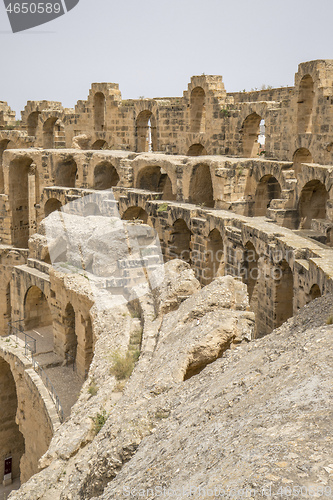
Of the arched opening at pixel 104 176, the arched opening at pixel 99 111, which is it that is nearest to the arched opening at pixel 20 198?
the arched opening at pixel 99 111

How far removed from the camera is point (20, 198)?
90.3 ft

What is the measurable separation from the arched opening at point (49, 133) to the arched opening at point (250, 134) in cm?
1131

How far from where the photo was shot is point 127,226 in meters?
15.2

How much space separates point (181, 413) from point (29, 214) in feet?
75.0

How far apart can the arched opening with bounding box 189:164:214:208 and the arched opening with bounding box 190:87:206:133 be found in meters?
3.16

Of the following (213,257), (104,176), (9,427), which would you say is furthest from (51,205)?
(213,257)

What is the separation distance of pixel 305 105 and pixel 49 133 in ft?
47.6

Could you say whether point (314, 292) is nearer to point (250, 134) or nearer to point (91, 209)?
point (250, 134)

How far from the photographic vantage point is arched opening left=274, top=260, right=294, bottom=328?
12.9 meters

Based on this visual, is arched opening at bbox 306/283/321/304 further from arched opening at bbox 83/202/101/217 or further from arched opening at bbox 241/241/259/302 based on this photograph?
arched opening at bbox 83/202/101/217

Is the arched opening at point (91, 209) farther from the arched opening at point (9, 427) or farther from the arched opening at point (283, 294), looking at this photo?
the arched opening at point (283, 294)

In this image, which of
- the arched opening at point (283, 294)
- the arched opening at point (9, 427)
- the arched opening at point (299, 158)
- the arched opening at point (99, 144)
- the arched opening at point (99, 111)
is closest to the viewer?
the arched opening at point (283, 294)

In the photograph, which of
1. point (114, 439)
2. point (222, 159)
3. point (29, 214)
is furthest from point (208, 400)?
point (29, 214)

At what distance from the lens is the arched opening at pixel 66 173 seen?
1006 inches
